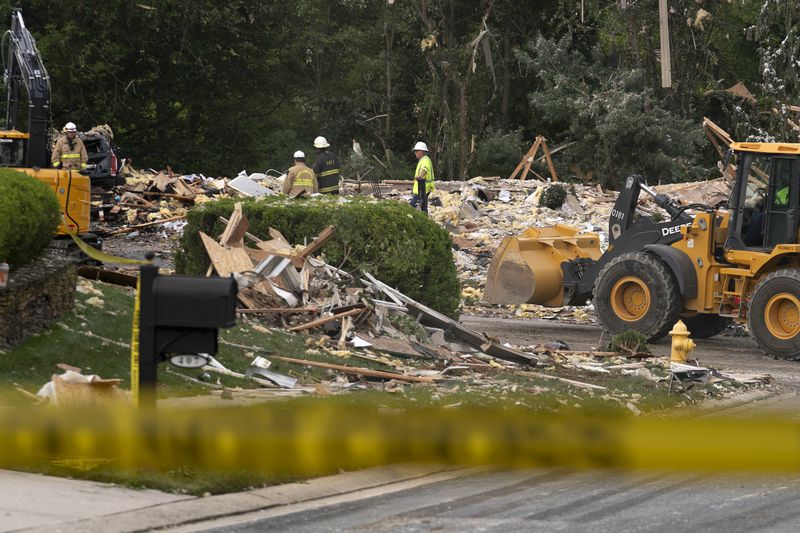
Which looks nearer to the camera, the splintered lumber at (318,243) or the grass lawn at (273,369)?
the grass lawn at (273,369)

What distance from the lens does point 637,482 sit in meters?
9.57

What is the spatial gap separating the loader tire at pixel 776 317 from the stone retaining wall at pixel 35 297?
8863 millimetres

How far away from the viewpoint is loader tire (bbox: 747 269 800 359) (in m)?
17.0

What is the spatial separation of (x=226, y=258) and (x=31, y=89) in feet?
35.3

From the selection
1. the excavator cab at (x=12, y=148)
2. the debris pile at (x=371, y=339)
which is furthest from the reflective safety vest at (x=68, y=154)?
the debris pile at (x=371, y=339)

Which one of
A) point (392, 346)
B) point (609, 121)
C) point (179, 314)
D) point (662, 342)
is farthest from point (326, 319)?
point (609, 121)

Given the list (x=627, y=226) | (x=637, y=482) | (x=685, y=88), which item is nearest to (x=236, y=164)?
(x=685, y=88)

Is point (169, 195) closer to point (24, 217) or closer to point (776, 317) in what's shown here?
point (776, 317)

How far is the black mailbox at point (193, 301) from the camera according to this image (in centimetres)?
796

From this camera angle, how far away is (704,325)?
64.7 feet

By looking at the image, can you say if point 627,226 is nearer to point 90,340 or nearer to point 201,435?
point 90,340

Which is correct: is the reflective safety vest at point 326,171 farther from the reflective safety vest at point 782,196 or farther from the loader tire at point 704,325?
the reflective safety vest at point 782,196

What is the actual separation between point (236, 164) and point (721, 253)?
106ft

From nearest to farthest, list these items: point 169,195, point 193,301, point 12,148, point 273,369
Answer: point 193,301, point 273,369, point 12,148, point 169,195
